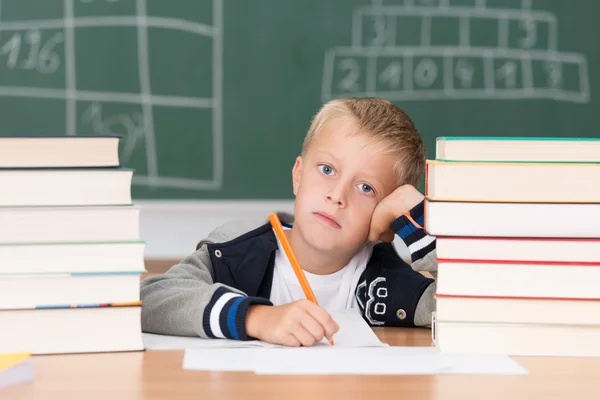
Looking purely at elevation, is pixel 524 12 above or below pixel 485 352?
above

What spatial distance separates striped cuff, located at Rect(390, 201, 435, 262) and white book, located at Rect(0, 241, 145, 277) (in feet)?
1.43

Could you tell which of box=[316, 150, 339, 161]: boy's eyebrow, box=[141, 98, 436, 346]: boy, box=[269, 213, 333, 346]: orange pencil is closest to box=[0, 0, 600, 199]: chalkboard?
box=[141, 98, 436, 346]: boy

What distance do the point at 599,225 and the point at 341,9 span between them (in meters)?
2.26

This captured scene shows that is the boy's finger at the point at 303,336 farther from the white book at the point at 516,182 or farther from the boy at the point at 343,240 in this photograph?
the white book at the point at 516,182

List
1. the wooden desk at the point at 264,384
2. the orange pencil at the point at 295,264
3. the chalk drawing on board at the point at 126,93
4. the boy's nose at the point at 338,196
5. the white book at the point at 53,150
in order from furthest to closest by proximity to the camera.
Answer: the chalk drawing on board at the point at 126,93, the boy's nose at the point at 338,196, the orange pencil at the point at 295,264, the white book at the point at 53,150, the wooden desk at the point at 264,384

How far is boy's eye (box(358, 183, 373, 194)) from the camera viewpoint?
138 cm

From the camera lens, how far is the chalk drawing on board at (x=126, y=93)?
2.97m

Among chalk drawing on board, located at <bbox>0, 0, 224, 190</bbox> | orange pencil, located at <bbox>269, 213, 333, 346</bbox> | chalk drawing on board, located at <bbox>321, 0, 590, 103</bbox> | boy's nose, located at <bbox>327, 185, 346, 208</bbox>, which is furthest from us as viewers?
chalk drawing on board, located at <bbox>321, 0, 590, 103</bbox>

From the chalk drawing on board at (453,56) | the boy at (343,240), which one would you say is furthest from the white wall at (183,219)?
the boy at (343,240)

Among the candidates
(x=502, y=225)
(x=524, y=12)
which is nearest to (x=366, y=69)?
(x=524, y=12)

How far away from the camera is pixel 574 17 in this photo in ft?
10.1

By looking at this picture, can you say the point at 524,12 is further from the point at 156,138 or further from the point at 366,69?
the point at 156,138

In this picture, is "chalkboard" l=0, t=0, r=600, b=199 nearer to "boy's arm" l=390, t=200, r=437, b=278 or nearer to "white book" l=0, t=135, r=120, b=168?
"boy's arm" l=390, t=200, r=437, b=278

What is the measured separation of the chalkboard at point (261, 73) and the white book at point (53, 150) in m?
2.10
